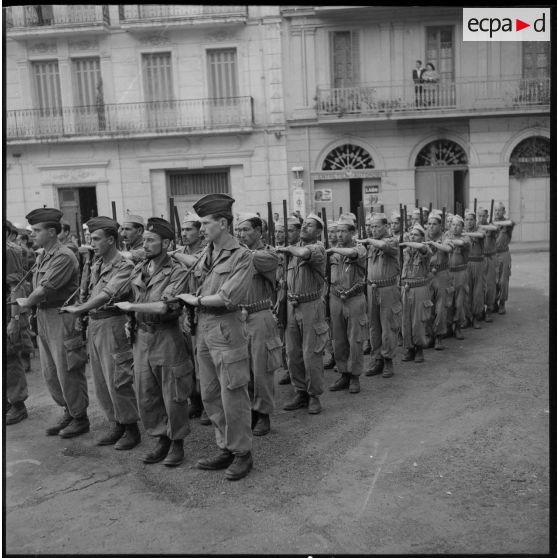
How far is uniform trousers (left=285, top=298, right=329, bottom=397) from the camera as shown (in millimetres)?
6285

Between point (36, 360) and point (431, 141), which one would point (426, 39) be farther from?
point (36, 360)

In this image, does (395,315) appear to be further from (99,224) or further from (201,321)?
(99,224)

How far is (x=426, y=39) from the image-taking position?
17375mm

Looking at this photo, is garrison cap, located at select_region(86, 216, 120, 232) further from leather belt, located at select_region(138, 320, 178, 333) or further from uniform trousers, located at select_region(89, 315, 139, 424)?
leather belt, located at select_region(138, 320, 178, 333)

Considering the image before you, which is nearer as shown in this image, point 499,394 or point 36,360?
point 499,394

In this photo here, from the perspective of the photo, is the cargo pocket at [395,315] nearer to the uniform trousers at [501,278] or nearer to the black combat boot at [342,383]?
the black combat boot at [342,383]

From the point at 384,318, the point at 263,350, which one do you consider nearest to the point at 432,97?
the point at 384,318

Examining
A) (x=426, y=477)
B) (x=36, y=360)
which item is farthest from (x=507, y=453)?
(x=36, y=360)

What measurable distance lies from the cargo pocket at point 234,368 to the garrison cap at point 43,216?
2.43 meters

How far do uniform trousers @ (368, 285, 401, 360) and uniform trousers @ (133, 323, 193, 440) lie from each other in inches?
126

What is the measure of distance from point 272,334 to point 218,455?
1.22 metres

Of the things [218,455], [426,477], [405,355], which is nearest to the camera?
[426,477]

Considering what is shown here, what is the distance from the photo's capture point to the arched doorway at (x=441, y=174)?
18.5 metres

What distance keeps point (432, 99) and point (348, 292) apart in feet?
41.4
